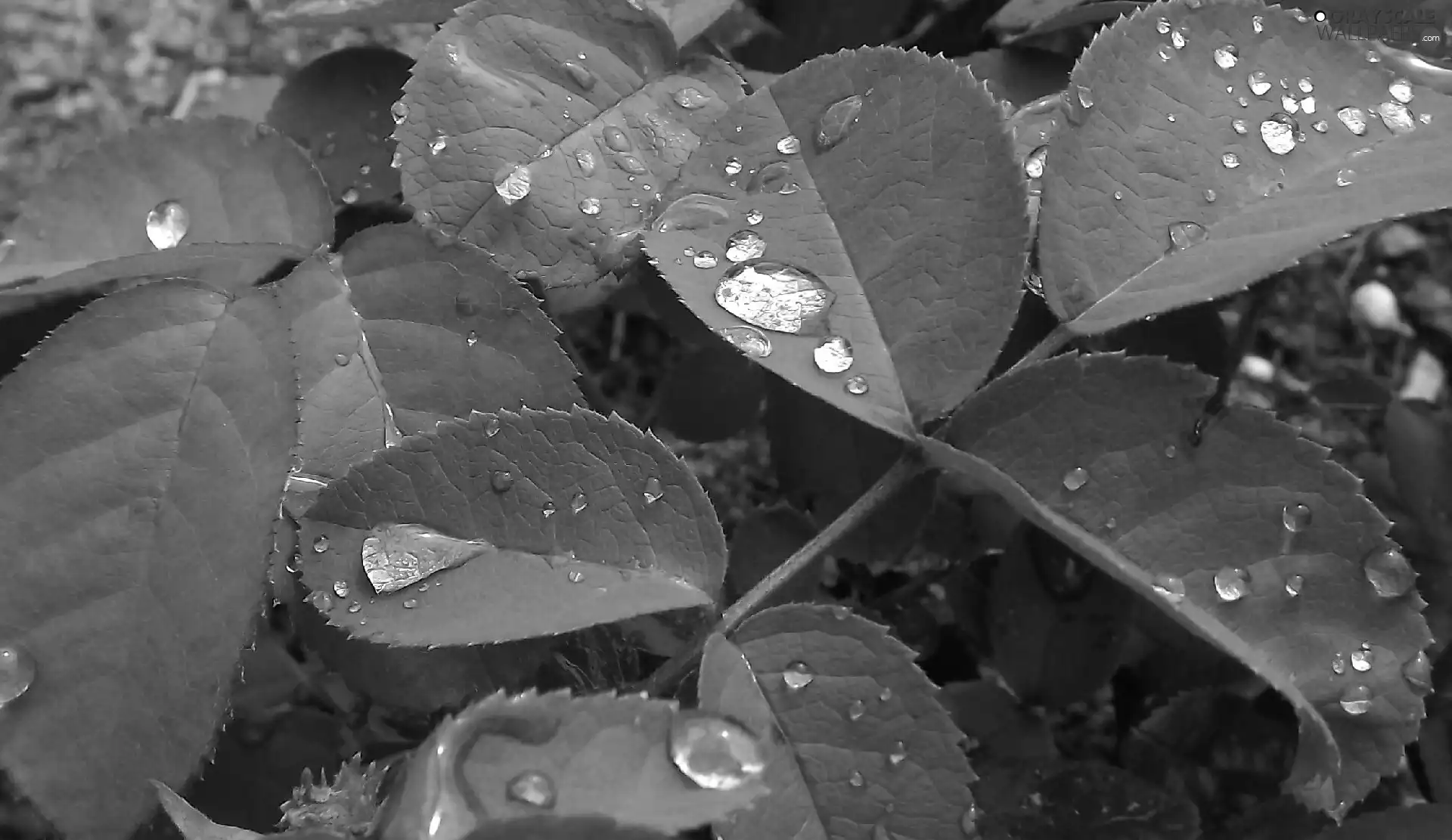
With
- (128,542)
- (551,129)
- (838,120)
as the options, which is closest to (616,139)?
(551,129)

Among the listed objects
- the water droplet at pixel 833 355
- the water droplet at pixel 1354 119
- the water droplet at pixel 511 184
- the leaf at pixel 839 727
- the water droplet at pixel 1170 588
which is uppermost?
the water droplet at pixel 1354 119

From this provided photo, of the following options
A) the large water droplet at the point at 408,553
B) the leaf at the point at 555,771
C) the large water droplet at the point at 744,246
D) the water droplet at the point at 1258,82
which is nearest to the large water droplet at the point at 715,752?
the leaf at the point at 555,771

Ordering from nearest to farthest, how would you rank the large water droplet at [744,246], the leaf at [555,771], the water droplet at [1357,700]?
the leaf at [555,771], the water droplet at [1357,700], the large water droplet at [744,246]

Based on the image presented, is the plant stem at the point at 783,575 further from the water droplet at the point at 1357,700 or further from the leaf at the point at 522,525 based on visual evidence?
the water droplet at the point at 1357,700

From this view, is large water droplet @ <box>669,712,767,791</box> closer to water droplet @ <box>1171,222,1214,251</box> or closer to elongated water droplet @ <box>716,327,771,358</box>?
elongated water droplet @ <box>716,327,771,358</box>

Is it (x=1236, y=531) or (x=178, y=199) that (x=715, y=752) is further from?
(x=178, y=199)

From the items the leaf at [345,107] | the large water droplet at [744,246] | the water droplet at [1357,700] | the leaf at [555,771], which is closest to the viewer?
the leaf at [555,771]
